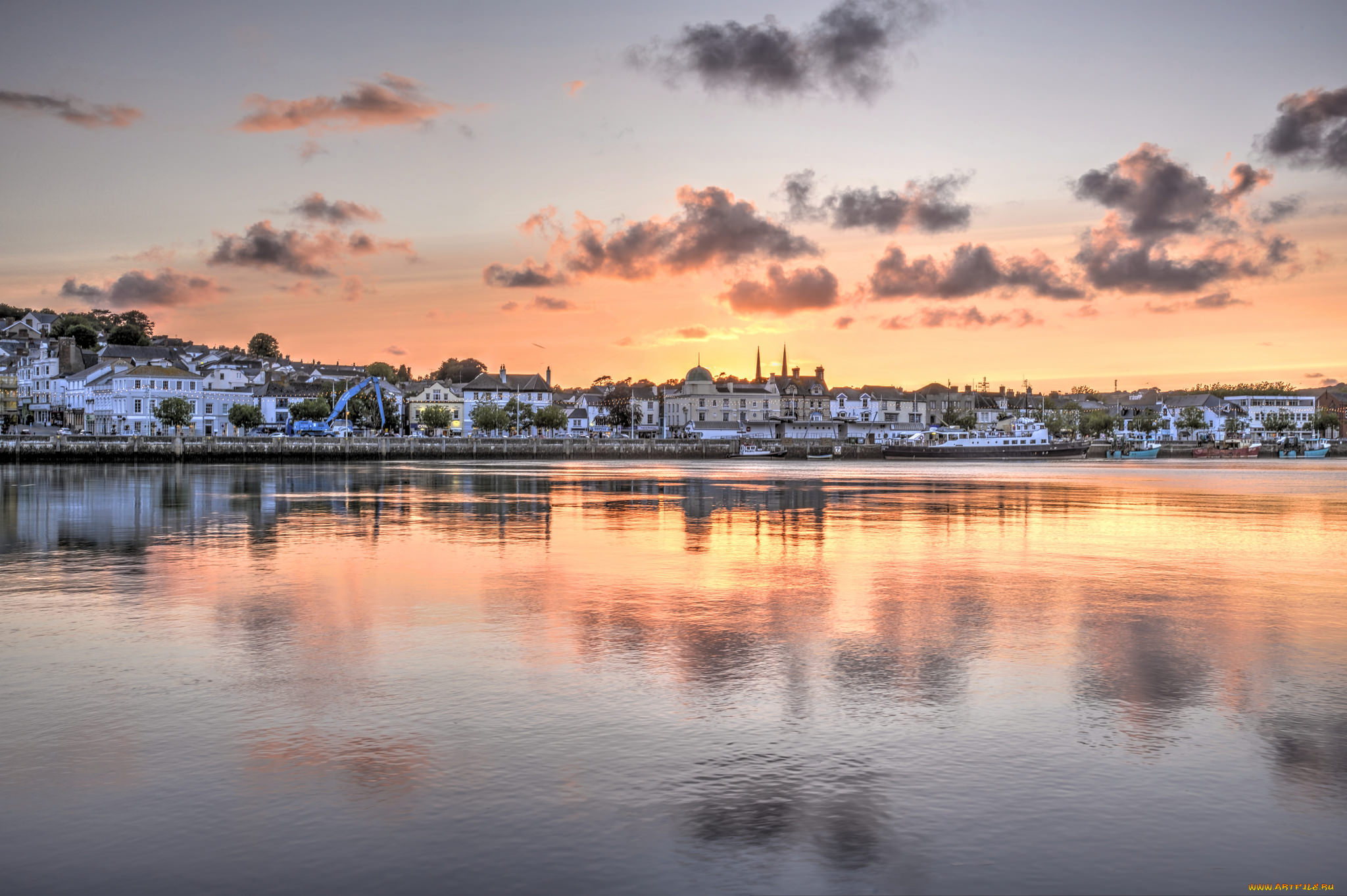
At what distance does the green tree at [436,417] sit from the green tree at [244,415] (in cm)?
3462

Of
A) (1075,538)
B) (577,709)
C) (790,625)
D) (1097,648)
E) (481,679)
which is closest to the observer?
(577,709)

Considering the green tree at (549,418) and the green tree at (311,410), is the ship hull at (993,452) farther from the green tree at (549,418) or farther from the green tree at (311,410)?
the green tree at (311,410)

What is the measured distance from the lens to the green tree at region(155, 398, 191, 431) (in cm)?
12850

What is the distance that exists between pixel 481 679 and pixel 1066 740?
6.99 m

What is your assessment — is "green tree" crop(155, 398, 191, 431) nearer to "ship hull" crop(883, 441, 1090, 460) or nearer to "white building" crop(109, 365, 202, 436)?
"white building" crop(109, 365, 202, 436)

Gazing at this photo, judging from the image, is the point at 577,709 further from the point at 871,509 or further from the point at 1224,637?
the point at 871,509

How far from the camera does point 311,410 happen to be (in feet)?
458

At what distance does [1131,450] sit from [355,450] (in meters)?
122

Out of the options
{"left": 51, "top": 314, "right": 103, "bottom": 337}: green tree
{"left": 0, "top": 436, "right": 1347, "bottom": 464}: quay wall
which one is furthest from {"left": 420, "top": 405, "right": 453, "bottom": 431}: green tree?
{"left": 51, "top": 314, "right": 103, "bottom": 337}: green tree

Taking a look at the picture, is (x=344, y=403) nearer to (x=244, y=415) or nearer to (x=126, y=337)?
(x=244, y=415)

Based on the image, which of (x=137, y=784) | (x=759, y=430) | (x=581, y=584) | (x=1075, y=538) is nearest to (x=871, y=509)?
(x=1075, y=538)

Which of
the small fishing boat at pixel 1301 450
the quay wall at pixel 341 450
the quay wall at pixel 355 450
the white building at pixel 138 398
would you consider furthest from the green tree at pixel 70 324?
the small fishing boat at pixel 1301 450

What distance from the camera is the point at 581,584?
2145 centimetres

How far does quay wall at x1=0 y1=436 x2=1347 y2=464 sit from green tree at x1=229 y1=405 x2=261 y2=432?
21365 mm
